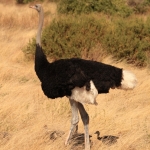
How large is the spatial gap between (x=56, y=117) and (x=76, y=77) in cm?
161

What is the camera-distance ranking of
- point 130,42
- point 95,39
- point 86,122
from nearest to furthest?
1. point 86,122
2. point 130,42
3. point 95,39

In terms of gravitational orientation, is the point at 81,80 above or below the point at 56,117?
above

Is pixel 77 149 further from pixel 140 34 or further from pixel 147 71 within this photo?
pixel 140 34

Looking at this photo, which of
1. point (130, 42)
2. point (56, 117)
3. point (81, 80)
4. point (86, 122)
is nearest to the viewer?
point (81, 80)

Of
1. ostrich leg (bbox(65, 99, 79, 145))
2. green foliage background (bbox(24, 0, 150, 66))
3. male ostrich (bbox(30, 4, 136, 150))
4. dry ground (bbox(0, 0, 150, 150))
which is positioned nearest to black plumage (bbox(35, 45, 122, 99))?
male ostrich (bbox(30, 4, 136, 150))

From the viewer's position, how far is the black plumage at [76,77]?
3887 millimetres

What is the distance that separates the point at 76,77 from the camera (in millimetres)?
3881

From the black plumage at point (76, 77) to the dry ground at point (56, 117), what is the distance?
64 cm

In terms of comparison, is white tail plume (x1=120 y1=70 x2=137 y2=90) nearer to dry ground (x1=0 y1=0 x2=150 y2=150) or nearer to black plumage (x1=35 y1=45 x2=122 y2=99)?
black plumage (x1=35 y1=45 x2=122 y2=99)

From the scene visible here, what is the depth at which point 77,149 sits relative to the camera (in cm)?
438

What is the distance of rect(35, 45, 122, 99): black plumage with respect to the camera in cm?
389

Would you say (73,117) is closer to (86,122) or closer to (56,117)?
(86,122)

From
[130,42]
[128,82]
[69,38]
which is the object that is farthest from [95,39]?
[128,82]

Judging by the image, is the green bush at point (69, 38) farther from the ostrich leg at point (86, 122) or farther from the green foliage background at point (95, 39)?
the ostrich leg at point (86, 122)
